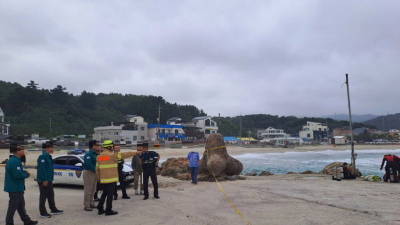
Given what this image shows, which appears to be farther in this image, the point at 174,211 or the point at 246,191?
the point at 246,191

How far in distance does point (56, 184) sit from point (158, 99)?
7908 cm

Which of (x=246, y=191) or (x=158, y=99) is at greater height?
(x=158, y=99)

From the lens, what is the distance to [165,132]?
61.0 m

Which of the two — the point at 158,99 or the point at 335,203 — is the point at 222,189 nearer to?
the point at 335,203

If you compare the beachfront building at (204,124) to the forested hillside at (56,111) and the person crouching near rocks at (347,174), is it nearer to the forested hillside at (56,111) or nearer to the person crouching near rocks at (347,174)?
the forested hillside at (56,111)

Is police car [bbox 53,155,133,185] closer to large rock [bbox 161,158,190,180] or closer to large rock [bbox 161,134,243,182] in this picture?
large rock [bbox 161,134,243,182]

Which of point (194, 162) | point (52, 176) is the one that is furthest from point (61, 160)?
point (194, 162)

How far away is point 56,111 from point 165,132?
24.6m

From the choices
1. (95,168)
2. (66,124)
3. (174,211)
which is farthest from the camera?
(66,124)

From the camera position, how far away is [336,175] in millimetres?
14305

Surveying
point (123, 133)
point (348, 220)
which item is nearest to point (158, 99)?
point (123, 133)

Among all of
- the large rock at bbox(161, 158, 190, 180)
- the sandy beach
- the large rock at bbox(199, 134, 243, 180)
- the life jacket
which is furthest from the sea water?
the sandy beach

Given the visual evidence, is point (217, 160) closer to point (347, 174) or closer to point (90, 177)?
point (347, 174)

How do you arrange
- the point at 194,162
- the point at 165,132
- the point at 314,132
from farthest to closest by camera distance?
1. the point at 314,132
2. the point at 165,132
3. the point at 194,162
